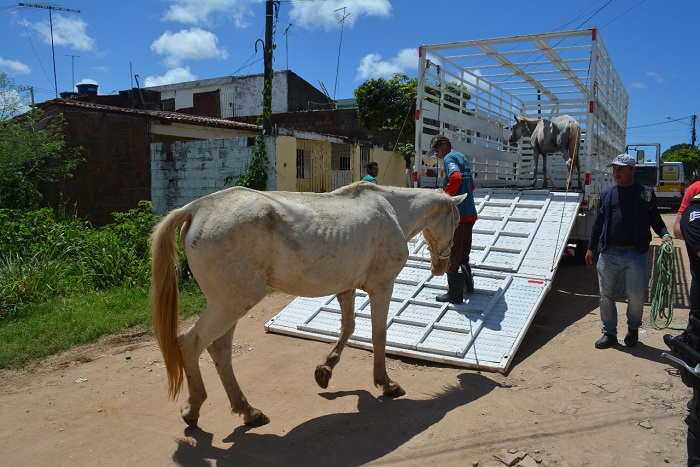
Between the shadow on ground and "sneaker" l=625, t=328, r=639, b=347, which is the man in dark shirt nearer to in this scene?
"sneaker" l=625, t=328, r=639, b=347

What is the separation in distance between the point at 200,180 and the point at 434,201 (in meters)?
9.18

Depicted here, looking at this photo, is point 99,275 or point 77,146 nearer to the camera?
point 99,275

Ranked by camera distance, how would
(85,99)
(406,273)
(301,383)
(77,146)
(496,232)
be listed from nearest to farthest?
(301,383) < (406,273) < (496,232) < (77,146) < (85,99)

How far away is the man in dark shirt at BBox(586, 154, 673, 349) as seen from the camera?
4.96 metres

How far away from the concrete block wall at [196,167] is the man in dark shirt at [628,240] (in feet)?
26.1

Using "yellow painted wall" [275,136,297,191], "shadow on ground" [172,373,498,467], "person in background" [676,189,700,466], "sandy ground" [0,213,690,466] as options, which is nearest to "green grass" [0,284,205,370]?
"sandy ground" [0,213,690,466]

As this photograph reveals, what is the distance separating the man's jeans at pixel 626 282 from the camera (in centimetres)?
497

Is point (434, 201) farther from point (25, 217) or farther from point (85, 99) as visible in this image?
point (85, 99)

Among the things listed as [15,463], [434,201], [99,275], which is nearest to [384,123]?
[99,275]

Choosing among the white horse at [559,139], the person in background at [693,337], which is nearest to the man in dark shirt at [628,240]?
the person in background at [693,337]

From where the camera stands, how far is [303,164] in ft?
43.3

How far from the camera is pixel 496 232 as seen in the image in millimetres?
7082

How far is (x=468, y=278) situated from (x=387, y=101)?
13.0m

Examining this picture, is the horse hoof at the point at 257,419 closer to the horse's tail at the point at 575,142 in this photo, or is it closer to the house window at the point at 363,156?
the horse's tail at the point at 575,142
